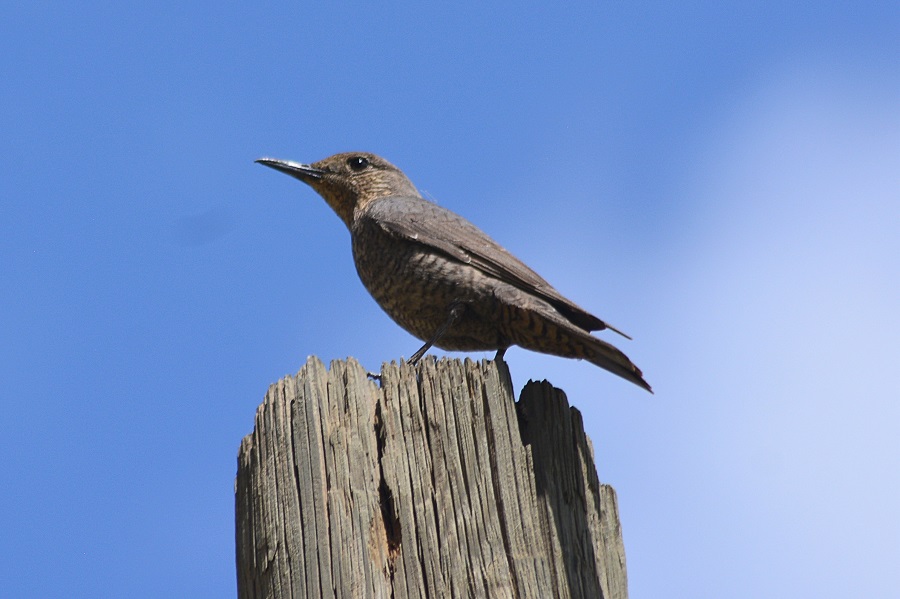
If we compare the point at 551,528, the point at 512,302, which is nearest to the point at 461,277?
the point at 512,302

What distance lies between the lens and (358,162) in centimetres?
745

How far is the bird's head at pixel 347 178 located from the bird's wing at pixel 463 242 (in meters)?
0.71

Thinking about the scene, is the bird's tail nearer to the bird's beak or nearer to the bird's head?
the bird's head

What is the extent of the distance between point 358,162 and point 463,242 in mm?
1963

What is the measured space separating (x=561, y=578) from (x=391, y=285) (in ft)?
9.20

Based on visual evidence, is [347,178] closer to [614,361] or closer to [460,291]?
[460,291]

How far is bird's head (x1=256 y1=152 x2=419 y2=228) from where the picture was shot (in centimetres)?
727

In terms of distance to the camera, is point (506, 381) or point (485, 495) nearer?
point (485, 495)

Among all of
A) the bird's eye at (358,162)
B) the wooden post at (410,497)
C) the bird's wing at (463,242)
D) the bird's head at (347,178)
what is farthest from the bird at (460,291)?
the wooden post at (410,497)

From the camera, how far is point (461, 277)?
18.1 ft

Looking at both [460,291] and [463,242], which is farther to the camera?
[463,242]

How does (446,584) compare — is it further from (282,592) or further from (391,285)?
Answer: (391,285)

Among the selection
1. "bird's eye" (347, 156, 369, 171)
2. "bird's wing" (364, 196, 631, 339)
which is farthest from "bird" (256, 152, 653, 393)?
"bird's eye" (347, 156, 369, 171)

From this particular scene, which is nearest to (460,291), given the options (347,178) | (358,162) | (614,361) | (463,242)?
(463,242)
